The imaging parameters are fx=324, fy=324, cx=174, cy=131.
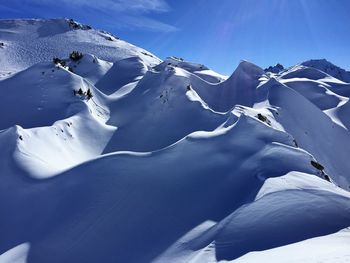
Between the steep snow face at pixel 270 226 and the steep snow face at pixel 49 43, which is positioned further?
the steep snow face at pixel 49 43

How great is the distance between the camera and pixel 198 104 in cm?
1670

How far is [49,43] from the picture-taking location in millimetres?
36562

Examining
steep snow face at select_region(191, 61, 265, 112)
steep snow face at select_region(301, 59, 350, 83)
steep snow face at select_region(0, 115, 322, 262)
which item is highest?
steep snow face at select_region(301, 59, 350, 83)

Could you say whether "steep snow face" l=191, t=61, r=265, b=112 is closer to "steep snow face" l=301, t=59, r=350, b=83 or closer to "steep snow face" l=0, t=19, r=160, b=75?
"steep snow face" l=0, t=19, r=160, b=75

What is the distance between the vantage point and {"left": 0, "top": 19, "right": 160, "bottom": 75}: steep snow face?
1231 inches

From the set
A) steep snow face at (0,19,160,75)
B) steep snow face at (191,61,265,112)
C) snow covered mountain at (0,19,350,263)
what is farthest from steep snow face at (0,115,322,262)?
steep snow face at (0,19,160,75)

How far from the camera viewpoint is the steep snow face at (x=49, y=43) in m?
31.3

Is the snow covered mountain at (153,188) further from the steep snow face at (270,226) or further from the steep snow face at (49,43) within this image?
the steep snow face at (49,43)

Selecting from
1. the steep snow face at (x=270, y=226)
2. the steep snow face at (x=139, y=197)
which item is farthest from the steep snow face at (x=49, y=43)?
the steep snow face at (x=270, y=226)

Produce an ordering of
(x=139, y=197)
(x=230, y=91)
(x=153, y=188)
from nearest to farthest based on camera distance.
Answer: (x=139, y=197) < (x=153, y=188) < (x=230, y=91)

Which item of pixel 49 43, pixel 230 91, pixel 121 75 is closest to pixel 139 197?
pixel 121 75

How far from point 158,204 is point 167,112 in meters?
9.52

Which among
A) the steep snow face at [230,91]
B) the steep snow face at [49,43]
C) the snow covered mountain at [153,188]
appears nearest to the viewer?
the snow covered mountain at [153,188]

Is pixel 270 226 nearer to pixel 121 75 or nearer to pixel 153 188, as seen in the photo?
pixel 153 188
